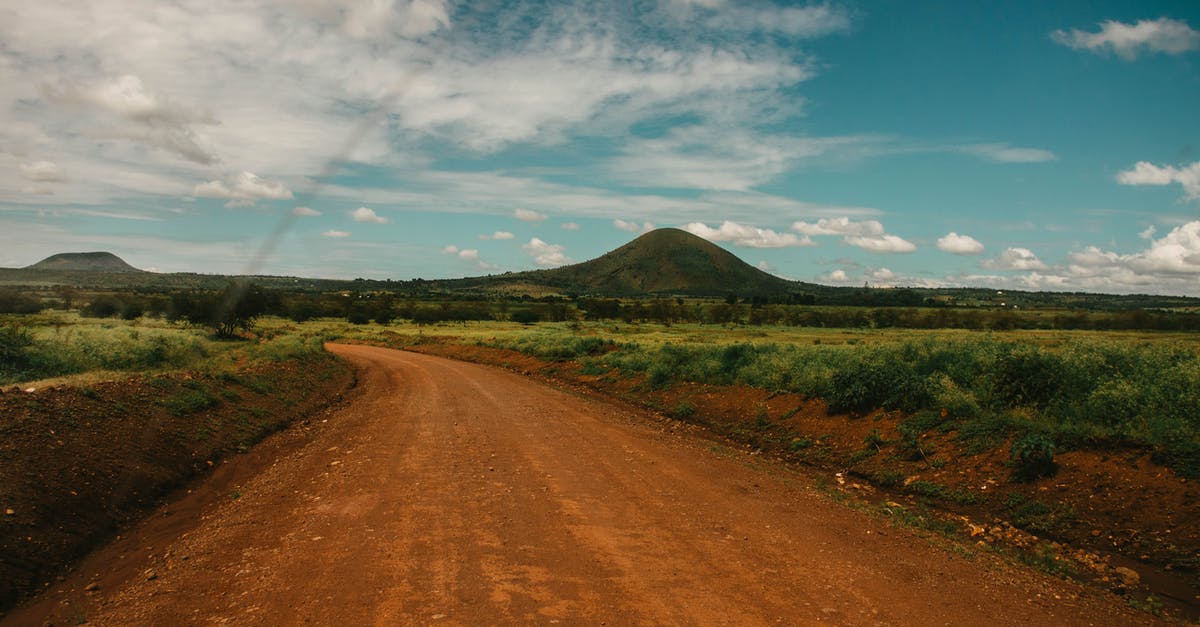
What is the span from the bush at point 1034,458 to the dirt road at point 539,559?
11.5 ft

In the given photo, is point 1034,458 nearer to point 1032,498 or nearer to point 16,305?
point 1032,498

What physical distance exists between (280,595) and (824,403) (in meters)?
13.8

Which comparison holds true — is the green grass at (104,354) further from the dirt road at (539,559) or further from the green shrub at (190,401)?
the dirt road at (539,559)

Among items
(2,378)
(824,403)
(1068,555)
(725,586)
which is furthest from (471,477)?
(2,378)

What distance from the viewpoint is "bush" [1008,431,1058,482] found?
33.0ft

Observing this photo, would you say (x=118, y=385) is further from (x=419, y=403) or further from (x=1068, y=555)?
(x=1068, y=555)

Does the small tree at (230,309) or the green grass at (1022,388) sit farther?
the small tree at (230,309)

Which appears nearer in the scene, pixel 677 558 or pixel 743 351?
pixel 677 558

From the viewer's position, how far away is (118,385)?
41.8 ft

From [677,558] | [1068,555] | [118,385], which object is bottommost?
[1068,555]

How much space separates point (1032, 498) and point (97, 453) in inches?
572

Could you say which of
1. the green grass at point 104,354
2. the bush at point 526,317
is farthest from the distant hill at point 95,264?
the green grass at point 104,354

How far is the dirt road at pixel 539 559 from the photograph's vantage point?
550 centimetres

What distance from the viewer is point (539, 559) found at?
6562mm
